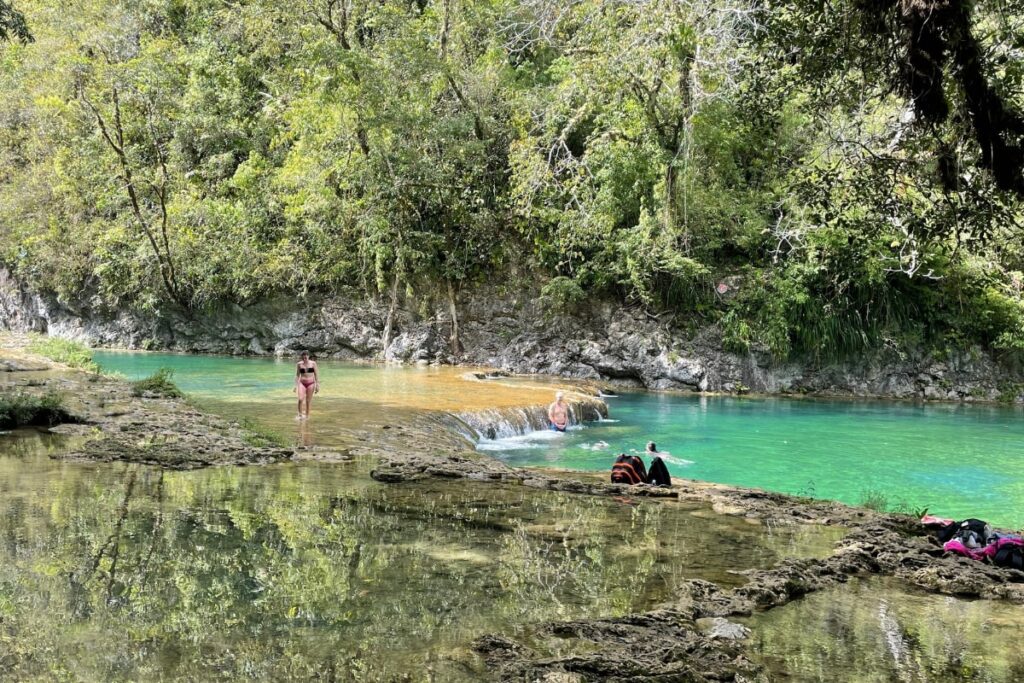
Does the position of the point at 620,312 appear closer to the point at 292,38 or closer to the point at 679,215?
the point at 679,215

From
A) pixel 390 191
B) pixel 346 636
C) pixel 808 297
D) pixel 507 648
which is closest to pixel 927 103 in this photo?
pixel 507 648

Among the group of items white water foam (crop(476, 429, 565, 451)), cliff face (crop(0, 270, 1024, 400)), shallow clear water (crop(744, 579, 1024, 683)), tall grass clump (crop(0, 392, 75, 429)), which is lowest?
white water foam (crop(476, 429, 565, 451))

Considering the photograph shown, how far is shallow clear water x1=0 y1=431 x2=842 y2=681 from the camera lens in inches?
169

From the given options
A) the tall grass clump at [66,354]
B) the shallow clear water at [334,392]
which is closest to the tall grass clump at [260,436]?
the shallow clear water at [334,392]

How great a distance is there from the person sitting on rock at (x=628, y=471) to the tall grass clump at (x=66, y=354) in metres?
13.2

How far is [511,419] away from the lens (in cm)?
1664

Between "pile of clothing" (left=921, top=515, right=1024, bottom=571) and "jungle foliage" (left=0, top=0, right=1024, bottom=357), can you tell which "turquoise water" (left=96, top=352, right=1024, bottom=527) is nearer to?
"pile of clothing" (left=921, top=515, right=1024, bottom=571)

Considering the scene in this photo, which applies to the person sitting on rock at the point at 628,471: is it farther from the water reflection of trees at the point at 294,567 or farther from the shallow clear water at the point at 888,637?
the shallow clear water at the point at 888,637

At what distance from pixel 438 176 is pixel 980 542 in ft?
70.9

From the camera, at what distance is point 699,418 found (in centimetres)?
1942

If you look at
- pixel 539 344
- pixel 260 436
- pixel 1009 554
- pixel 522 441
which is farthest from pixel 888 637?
pixel 539 344

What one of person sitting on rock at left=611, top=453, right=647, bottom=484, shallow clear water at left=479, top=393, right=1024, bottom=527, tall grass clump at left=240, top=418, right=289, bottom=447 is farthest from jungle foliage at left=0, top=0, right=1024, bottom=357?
tall grass clump at left=240, top=418, right=289, bottom=447

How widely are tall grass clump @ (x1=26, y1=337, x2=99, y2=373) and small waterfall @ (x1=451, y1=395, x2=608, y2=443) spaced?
29.0 ft

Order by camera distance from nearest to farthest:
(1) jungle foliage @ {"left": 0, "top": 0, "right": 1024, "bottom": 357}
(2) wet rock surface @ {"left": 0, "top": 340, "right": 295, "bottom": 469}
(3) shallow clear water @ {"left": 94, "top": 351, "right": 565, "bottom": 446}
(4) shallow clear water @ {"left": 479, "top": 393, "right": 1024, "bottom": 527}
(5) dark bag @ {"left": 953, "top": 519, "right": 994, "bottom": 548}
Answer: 1. (5) dark bag @ {"left": 953, "top": 519, "right": 994, "bottom": 548}
2. (2) wet rock surface @ {"left": 0, "top": 340, "right": 295, "bottom": 469}
3. (4) shallow clear water @ {"left": 479, "top": 393, "right": 1024, "bottom": 527}
4. (3) shallow clear water @ {"left": 94, "top": 351, "right": 565, "bottom": 446}
5. (1) jungle foliage @ {"left": 0, "top": 0, "right": 1024, "bottom": 357}
